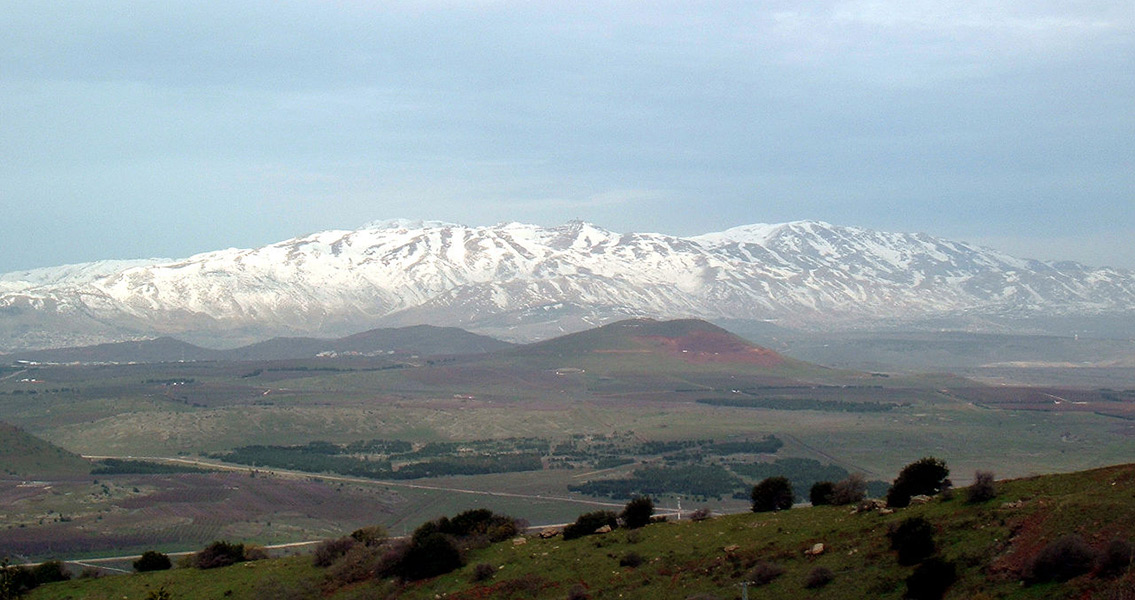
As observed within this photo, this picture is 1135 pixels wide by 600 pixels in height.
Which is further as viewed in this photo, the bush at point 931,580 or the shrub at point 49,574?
the shrub at point 49,574

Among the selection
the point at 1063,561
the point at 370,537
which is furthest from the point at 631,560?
the point at 370,537

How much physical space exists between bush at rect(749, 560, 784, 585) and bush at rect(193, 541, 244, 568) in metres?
22.8

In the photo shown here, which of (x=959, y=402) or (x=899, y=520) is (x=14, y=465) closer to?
(x=899, y=520)

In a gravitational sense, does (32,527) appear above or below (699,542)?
below

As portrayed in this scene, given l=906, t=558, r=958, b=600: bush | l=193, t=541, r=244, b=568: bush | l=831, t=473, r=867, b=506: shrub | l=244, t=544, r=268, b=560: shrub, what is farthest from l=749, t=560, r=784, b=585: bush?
l=244, t=544, r=268, b=560: shrub

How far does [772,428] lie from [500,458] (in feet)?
136

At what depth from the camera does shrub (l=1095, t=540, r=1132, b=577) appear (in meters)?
23.1

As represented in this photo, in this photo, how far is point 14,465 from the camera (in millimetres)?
106188

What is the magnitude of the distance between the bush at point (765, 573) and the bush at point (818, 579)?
4.06 feet

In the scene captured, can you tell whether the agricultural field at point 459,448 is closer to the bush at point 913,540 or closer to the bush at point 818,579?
the bush at point 818,579

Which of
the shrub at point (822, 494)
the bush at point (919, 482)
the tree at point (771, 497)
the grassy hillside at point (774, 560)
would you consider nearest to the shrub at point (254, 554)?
the grassy hillside at point (774, 560)

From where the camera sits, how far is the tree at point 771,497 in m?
41.1

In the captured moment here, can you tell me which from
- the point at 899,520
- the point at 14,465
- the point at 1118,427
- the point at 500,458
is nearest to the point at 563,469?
the point at 500,458

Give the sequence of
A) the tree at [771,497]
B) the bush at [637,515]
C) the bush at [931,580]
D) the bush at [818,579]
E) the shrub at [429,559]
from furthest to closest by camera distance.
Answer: the tree at [771,497] → the bush at [637,515] → the shrub at [429,559] → the bush at [818,579] → the bush at [931,580]
